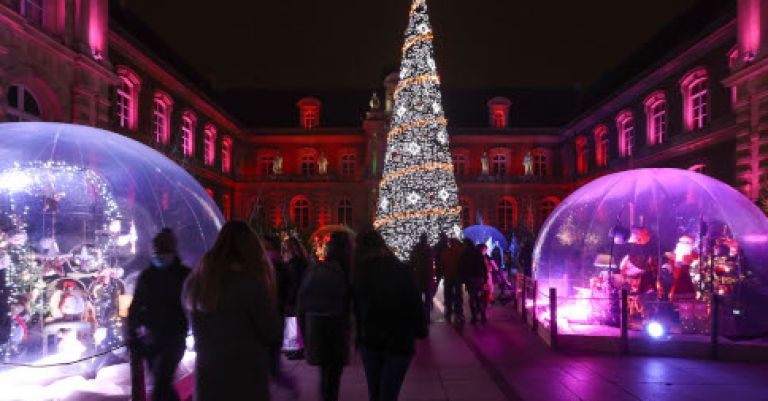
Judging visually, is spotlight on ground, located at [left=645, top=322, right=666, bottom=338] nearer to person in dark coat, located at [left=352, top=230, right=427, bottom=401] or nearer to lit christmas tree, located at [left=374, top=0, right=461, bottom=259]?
person in dark coat, located at [left=352, top=230, right=427, bottom=401]

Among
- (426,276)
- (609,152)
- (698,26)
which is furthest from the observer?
(609,152)

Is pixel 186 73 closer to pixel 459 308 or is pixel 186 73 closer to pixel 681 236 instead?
pixel 459 308

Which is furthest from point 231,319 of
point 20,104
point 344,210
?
point 344,210

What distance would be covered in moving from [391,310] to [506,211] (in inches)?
1597

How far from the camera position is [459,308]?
44.7ft

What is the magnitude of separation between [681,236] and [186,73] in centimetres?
3359

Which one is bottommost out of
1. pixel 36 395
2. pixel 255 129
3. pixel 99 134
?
pixel 36 395

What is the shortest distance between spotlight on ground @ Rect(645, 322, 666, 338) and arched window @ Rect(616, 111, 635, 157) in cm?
2313

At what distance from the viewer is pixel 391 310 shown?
524cm

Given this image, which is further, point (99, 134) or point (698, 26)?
point (698, 26)

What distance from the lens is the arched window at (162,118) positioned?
93.9ft

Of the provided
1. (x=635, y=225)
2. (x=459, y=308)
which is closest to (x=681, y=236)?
(x=635, y=225)

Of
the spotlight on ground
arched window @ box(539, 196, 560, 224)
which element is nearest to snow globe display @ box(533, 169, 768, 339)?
the spotlight on ground

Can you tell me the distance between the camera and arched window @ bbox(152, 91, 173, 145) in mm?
28609
